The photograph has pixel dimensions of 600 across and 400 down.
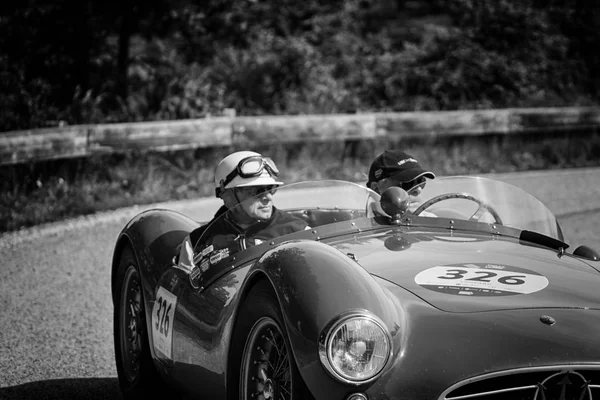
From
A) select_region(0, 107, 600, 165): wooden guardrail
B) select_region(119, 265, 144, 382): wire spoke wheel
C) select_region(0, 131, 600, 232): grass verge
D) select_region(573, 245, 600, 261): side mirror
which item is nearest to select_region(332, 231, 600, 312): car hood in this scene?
select_region(573, 245, 600, 261): side mirror

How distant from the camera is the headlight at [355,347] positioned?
9.84ft

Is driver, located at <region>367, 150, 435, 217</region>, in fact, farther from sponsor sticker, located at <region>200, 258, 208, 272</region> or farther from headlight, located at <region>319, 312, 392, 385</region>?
headlight, located at <region>319, 312, 392, 385</region>

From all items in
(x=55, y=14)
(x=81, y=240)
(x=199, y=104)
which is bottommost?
(x=81, y=240)

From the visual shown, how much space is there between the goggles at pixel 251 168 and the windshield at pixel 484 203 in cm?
81

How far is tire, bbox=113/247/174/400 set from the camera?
484cm

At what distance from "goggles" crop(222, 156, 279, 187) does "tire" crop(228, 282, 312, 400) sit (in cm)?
128

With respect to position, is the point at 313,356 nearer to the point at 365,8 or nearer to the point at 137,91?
the point at 137,91

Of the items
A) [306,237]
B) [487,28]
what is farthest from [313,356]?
[487,28]

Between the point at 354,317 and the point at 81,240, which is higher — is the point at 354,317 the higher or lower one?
the higher one

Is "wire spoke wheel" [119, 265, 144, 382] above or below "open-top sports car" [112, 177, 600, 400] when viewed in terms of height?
below

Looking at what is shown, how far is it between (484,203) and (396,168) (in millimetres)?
885

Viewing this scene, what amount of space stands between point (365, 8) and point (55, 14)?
10377 millimetres

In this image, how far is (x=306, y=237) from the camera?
424 centimetres

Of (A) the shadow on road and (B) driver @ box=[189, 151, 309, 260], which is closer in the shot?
(B) driver @ box=[189, 151, 309, 260]
